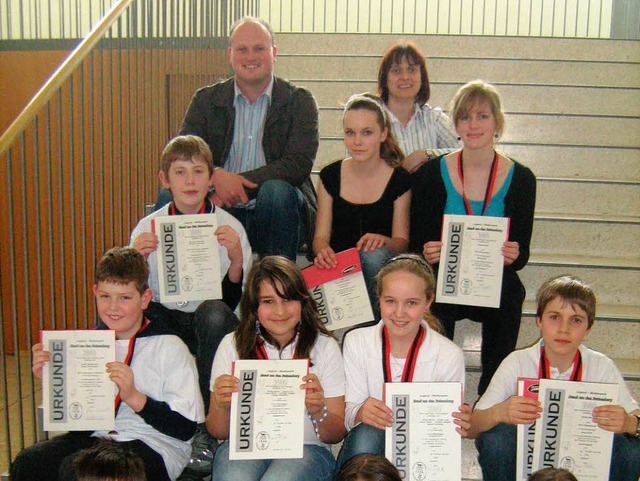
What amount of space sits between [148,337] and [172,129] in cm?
170

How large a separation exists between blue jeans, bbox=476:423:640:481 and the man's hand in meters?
1.37

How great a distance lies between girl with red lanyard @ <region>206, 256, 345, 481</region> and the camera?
216cm

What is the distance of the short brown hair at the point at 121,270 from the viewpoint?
2.27m

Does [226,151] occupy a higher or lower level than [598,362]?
higher

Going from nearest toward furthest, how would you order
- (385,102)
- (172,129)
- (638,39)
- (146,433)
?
(146,433)
(385,102)
(172,129)
(638,39)

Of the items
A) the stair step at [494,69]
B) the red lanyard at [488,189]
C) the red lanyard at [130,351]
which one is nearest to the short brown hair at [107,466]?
the red lanyard at [130,351]

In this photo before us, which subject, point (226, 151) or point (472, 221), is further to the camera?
point (226, 151)

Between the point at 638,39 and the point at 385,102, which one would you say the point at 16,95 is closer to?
the point at 385,102

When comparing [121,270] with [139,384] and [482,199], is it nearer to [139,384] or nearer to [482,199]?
[139,384]

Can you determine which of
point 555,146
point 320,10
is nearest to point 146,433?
point 555,146

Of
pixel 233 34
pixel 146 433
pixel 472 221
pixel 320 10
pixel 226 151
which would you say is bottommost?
pixel 146 433

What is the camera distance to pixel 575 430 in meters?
2.07

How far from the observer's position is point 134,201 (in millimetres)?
3309

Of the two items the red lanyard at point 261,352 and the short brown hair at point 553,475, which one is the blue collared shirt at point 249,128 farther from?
the short brown hair at point 553,475
